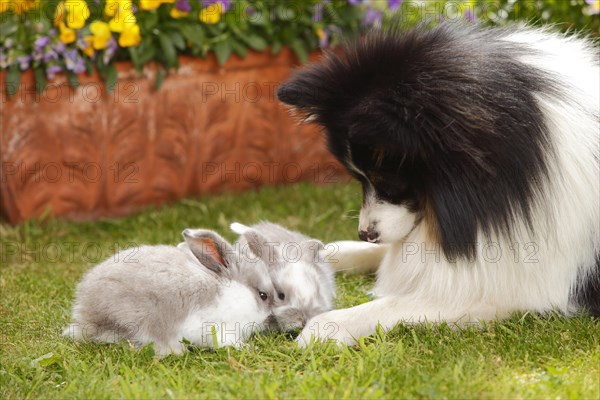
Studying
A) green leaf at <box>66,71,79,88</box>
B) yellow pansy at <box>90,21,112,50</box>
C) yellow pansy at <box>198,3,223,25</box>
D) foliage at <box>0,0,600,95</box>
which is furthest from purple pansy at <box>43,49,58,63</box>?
yellow pansy at <box>198,3,223,25</box>

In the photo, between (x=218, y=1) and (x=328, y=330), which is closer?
(x=328, y=330)

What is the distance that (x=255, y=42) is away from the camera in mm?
5113

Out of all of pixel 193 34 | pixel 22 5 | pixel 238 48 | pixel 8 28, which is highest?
pixel 22 5

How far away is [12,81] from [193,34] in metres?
1.04

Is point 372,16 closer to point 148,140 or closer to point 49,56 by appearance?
point 148,140

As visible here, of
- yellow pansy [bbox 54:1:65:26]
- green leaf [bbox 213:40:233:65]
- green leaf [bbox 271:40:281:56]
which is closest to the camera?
yellow pansy [bbox 54:1:65:26]

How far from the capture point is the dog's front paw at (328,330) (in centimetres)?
294

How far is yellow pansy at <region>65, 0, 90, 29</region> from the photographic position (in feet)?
14.5

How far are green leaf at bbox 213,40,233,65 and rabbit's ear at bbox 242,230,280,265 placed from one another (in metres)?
2.12

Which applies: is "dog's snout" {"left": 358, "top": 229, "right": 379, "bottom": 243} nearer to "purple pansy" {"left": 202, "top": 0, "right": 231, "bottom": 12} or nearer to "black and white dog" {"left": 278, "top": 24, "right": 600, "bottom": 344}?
"black and white dog" {"left": 278, "top": 24, "right": 600, "bottom": 344}

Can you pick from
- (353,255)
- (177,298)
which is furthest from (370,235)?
(353,255)

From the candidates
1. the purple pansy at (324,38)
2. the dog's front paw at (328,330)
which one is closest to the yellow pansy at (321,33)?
the purple pansy at (324,38)

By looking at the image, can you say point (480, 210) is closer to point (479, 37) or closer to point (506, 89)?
point (506, 89)

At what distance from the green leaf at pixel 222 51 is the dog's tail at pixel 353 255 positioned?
1642 mm
